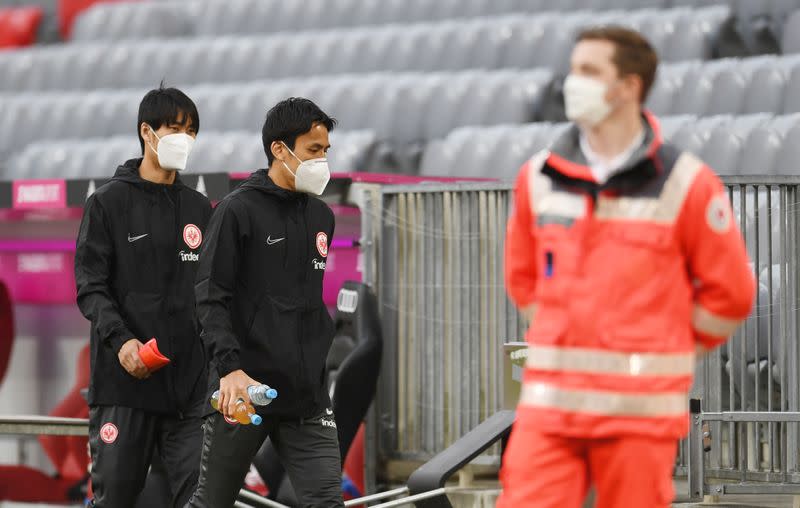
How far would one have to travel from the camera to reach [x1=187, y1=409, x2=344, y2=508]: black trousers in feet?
14.3

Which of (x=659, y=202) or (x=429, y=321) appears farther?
(x=429, y=321)

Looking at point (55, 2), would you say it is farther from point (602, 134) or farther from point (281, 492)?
point (602, 134)

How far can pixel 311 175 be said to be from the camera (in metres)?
4.50

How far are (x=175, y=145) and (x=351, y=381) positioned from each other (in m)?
1.95

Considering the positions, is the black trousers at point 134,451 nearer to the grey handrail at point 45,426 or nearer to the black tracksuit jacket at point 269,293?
the black tracksuit jacket at point 269,293

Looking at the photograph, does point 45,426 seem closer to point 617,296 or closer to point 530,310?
point 530,310

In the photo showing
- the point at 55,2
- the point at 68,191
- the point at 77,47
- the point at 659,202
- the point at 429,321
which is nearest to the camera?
the point at 659,202

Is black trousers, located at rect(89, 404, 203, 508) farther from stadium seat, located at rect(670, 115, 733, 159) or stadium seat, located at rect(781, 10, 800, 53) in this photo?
stadium seat, located at rect(781, 10, 800, 53)

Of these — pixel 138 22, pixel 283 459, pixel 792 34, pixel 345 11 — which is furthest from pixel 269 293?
pixel 138 22

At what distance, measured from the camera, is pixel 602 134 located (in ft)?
10.3

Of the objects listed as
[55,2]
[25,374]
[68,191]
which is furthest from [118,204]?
[55,2]

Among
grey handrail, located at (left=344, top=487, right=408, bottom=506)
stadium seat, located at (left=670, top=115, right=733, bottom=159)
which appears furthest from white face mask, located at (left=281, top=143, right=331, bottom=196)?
stadium seat, located at (left=670, top=115, right=733, bottom=159)

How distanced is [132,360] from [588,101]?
6.83ft

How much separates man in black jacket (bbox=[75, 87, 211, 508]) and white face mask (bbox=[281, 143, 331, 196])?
22.0 inches
